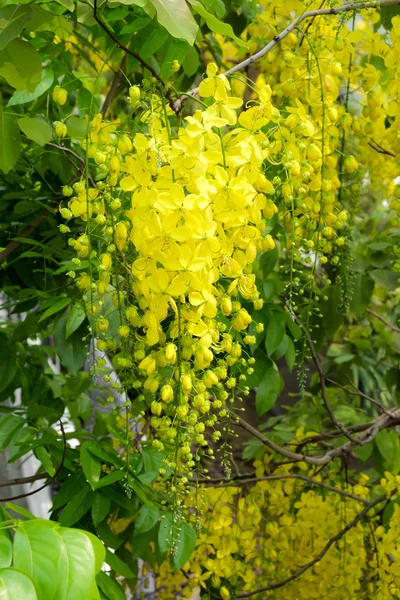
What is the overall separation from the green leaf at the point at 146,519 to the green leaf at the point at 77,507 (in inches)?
3.4

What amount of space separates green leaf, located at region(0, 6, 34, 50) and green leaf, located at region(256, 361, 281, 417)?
72cm

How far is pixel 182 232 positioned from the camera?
76cm

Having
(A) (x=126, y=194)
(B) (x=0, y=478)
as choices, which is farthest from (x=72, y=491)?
(B) (x=0, y=478)

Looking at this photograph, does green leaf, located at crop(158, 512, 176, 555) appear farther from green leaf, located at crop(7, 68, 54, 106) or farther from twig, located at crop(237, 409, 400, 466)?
green leaf, located at crop(7, 68, 54, 106)

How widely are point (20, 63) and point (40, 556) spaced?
544 millimetres

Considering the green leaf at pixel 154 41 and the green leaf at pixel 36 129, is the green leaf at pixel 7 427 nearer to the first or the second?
the green leaf at pixel 36 129

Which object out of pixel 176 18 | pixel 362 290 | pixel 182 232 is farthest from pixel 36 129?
pixel 362 290

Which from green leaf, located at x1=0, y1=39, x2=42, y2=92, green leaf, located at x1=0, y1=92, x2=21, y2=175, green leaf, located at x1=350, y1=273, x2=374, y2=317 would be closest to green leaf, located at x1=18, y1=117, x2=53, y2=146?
green leaf, located at x1=0, y1=92, x2=21, y2=175

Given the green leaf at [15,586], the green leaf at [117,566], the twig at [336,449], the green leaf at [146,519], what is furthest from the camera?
the twig at [336,449]

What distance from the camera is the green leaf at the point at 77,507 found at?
1215 mm

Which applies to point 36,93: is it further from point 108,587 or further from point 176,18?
point 108,587

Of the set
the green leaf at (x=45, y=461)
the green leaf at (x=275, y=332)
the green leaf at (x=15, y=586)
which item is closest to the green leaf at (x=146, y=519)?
the green leaf at (x=45, y=461)

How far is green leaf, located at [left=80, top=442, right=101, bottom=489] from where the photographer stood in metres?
1.16

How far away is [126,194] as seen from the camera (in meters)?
0.93
